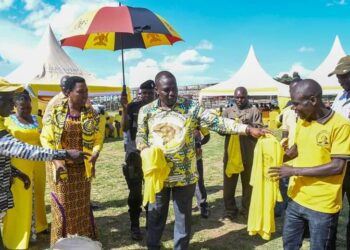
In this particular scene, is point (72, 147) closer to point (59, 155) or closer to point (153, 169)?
point (59, 155)

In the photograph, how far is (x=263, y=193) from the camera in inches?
133

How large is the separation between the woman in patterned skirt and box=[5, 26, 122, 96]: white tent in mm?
10964

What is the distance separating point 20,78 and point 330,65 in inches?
663

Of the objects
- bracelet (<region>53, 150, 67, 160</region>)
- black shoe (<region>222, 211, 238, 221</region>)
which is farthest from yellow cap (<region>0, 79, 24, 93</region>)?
black shoe (<region>222, 211, 238, 221</region>)

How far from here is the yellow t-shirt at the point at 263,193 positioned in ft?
10.9

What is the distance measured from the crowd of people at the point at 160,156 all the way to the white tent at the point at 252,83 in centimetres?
1615

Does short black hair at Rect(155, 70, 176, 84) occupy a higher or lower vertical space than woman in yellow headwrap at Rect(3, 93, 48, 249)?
higher

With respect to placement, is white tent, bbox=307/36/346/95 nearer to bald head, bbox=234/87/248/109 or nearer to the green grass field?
the green grass field

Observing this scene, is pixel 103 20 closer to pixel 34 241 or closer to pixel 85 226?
pixel 85 226

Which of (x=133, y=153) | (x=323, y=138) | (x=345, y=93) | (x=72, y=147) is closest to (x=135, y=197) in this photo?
(x=133, y=153)

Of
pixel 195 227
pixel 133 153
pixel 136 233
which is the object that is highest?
pixel 133 153

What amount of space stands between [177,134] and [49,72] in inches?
525

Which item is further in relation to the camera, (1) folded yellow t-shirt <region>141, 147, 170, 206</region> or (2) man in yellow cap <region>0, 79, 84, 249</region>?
(1) folded yellow t-shirt <region>141, 147, 170, 206</region>

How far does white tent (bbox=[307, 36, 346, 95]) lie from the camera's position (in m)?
18.5
